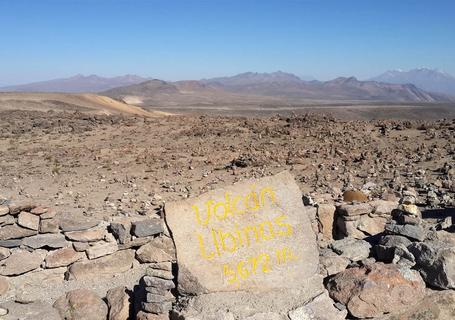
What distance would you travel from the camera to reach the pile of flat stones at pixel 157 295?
4711 millimetres

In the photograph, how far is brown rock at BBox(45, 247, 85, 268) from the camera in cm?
585

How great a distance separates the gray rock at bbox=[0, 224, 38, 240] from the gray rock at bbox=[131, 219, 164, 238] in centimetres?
118

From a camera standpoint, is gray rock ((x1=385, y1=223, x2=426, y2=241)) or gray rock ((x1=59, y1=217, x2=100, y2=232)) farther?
gray rock ((x1=59, y1=217, x2=100, y2=232))

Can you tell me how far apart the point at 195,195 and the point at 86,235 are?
4.59 meters

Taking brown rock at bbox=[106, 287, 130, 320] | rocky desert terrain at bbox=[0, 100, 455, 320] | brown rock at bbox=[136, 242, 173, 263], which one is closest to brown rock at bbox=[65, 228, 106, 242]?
rocky desert terrain at bbox=[0, 100, 455, 320]

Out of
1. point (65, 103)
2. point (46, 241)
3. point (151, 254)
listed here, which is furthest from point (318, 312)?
point (65, 103)

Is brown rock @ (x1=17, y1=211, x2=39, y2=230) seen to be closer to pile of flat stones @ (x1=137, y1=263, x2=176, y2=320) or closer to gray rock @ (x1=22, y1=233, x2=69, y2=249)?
gray rock @ (x1=22, y1=233, x2=69, y2=249)

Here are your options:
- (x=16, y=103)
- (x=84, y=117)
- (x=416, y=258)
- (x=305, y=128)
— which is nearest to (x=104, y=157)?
(x=305, y=128)

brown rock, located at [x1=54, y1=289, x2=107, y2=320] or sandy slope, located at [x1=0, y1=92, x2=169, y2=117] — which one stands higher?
sandy slope, located at [x1=0, y1=92, x2=169, y2=117]

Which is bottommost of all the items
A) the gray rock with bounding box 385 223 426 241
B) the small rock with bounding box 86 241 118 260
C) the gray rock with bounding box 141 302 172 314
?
the gray rock with bounding box 141 302 172 314

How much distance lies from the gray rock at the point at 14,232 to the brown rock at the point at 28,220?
0.05m

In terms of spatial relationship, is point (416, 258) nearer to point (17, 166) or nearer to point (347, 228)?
point (347, 228)

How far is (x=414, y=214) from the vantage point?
5.97m

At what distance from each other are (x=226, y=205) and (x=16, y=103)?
28485 millimetres
